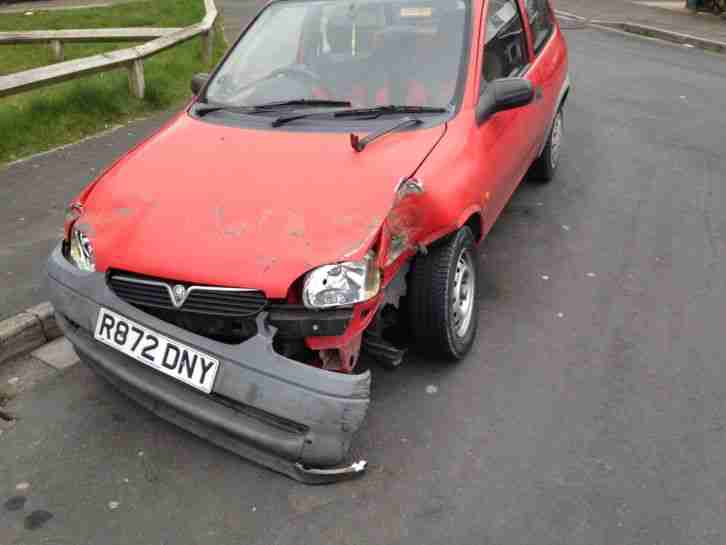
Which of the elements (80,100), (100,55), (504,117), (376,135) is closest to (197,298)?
(376,135)

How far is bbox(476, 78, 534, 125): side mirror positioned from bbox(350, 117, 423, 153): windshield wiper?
0.40m

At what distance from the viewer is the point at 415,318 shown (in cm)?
366

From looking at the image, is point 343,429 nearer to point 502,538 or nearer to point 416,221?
point 502,538

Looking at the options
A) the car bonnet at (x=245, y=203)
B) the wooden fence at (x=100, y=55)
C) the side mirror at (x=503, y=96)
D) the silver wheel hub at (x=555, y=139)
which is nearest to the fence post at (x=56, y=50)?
the wooden fence at (x=100, y=55)

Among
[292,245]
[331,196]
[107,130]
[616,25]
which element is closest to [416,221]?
[331,196]

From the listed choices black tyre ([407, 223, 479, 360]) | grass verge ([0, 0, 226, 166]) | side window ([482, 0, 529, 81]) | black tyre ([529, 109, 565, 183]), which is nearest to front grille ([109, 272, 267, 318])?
black tyre ([407, 223, 479, 360])

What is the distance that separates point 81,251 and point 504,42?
286cm

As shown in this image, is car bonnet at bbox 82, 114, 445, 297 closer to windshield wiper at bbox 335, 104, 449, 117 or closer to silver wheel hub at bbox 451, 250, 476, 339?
windshield wiper at bbox 335, 104, 449, 117

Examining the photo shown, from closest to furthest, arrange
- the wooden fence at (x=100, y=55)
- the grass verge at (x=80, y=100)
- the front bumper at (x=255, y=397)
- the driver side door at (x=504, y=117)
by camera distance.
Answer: the front bumper at (x=255, y=397), the driver side door at (x=504, y=117), the wooden fence at (x=100, y=55), the grass verge at (x=80, y=100)

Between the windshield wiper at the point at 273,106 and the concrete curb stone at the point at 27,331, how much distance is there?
4.55 feet

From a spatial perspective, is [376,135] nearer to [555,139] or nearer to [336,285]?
[336,285]

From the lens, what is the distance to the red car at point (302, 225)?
2.99 m

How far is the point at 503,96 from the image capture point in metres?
4.09

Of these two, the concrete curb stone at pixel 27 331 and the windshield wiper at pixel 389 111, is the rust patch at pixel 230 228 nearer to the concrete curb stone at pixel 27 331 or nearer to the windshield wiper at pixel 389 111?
the windshield wiper at pixel 389 111
